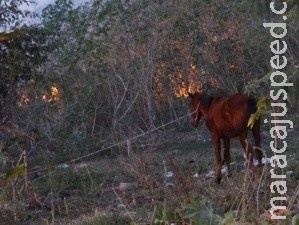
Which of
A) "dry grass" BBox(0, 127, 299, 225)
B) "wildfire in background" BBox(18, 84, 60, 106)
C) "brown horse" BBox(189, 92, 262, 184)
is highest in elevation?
"wildfire in background" BBox(18, 84, 60, 106)

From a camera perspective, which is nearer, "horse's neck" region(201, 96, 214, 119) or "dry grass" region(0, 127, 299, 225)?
"dry grass" region(0, 127, 299, 225)

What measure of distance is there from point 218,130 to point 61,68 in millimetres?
6583

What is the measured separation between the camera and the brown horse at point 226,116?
9227 mm

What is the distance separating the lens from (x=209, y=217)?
4.78 m

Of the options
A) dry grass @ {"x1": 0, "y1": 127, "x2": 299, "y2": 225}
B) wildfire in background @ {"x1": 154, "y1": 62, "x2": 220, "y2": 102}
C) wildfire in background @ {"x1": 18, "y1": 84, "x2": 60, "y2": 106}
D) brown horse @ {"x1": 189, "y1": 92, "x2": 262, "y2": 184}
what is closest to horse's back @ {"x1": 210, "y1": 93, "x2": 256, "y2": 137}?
brown horse @ {"x1": 189, "y1": 92, "x2": 262, "y2": 184}

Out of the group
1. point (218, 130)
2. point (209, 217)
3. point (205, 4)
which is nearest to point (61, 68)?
point (205, 4)

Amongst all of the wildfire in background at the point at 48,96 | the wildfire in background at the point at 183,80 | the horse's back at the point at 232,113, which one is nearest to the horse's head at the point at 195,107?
the horse's back at the point at 232,113

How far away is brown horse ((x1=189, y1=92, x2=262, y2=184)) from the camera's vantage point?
9.23 meters

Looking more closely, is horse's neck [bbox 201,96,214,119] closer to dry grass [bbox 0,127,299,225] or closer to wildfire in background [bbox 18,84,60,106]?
dry grass [bbox 0,127,299,225]

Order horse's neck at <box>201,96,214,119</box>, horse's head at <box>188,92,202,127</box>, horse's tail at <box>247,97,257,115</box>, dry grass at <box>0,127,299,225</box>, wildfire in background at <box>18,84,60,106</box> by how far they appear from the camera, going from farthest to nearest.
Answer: wildfire in background at <box>18,84,60,106</box> → horse's head at <box>188,92,202,127</box> → horse's neck at <box>201,96,214,119</box> → horse's tail at <box>247,97,257,115</box> → dry grass at <box>0,127,299,225</box>

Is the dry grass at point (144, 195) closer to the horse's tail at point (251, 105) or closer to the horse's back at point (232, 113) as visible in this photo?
the horse's back at point (232, 113)

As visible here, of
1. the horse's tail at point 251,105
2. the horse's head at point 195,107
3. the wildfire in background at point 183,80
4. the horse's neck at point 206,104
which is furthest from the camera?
the wildfire in background at point 183,80

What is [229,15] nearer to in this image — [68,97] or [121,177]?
[68,97]

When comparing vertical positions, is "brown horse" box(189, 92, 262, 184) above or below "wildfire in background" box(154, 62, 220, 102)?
below
